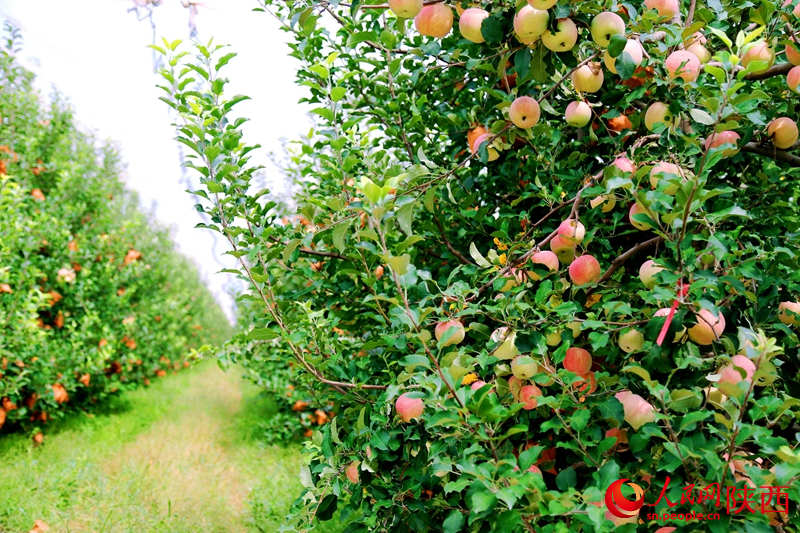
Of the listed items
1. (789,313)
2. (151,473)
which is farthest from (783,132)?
(151,473)

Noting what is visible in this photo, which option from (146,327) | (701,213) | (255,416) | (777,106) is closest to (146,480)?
(255,416)

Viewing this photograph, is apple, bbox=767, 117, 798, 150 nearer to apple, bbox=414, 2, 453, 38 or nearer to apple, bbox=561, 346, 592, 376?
apple, bbox=561, 346, 592, 376

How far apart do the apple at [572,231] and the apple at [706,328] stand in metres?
0.26

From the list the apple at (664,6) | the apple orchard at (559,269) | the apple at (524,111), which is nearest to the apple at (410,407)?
the apple orchard at (559,269)

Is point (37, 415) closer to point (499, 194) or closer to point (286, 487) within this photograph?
point (286, 487)

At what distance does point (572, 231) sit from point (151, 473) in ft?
9.90

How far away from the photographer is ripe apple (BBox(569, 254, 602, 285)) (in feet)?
3.39

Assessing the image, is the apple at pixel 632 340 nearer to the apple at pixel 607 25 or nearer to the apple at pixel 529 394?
the apple at pixel 529 394

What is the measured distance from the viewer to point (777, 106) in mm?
1219

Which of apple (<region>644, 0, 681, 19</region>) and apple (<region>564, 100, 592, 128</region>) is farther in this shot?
apple (<region>564, 100, 592, 128</region>)

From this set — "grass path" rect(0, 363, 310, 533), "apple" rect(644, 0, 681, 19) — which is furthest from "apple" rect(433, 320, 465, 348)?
"grass path" rect(0, 363, 310, 533)

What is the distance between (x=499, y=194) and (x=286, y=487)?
6.92 feet

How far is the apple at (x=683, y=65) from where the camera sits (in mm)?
983

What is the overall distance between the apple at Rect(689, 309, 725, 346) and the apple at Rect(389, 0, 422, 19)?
734mm
